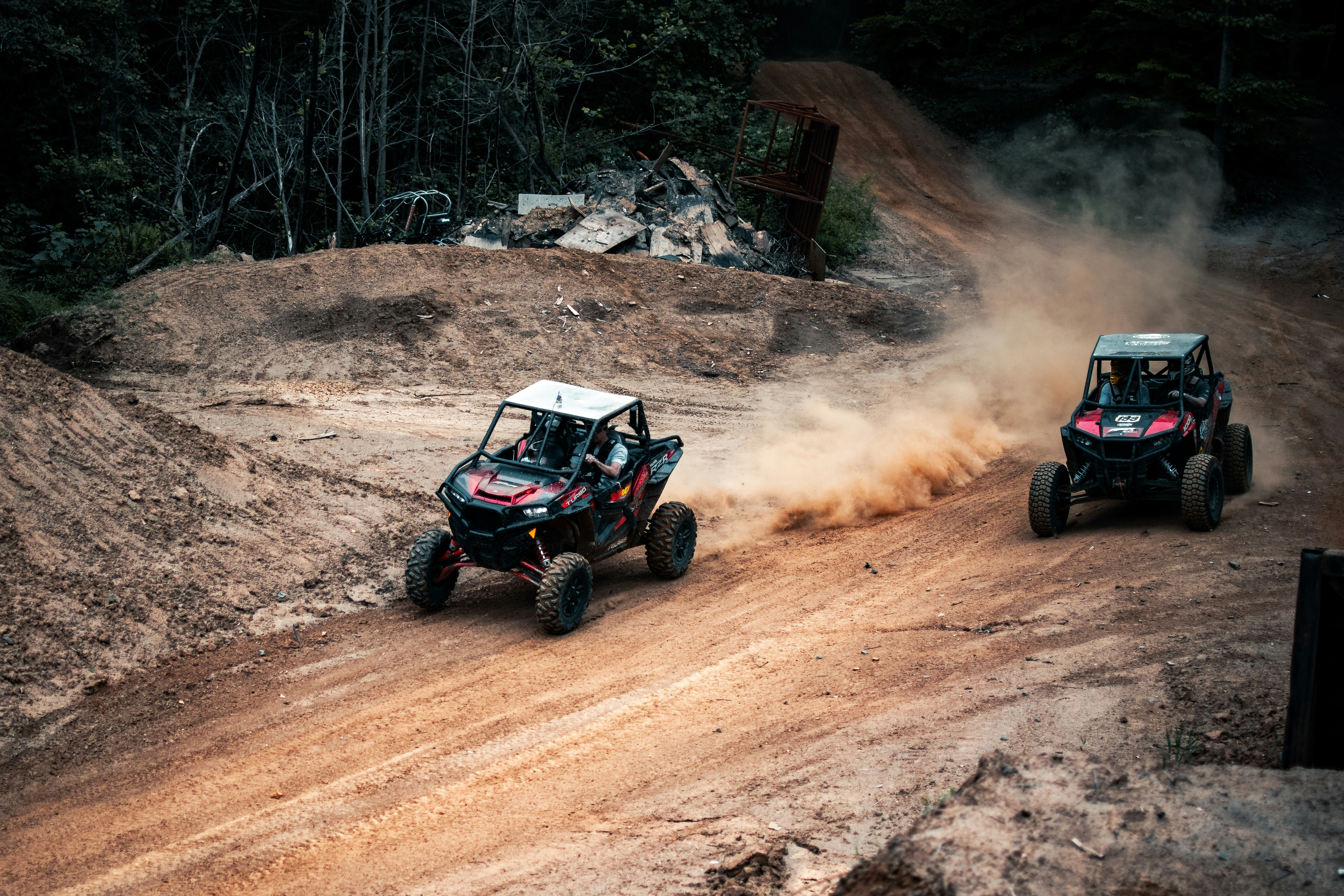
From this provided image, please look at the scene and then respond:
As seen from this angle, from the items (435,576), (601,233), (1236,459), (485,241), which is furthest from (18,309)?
(1236,459)

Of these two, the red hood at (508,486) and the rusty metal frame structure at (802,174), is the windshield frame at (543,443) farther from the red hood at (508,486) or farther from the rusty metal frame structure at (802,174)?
the rusty metal frame structure at (802,174)

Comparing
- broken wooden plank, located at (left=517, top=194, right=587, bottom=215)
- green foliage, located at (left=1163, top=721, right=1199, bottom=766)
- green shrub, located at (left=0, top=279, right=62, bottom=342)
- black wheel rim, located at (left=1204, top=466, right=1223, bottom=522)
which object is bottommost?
green foliage, located at (left=1163, top=721, right=1199, bottom=766)

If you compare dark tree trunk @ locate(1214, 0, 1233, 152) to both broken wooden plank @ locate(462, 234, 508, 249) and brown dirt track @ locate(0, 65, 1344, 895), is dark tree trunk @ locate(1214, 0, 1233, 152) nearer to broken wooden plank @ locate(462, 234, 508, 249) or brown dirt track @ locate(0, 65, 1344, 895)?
A: brown dirt track @ locate(0, 65, 1344, 895)

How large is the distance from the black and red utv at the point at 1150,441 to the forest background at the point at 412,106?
1565cm

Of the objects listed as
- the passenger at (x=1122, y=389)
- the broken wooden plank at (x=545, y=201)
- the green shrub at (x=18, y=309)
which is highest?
the broken wooden plank at (x=545, y=201)

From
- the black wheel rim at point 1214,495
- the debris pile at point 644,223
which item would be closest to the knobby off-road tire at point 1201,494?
the black wheel rim at point 1214,495

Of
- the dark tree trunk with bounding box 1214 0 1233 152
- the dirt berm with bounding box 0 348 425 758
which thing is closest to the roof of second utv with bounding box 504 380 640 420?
the dirt berm with bounding box 0 348 425 758

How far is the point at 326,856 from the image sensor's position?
561 centimetres

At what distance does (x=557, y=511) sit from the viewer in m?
8.69

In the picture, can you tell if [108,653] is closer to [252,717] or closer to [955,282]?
[252,717]

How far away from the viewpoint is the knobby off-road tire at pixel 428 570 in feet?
30.1

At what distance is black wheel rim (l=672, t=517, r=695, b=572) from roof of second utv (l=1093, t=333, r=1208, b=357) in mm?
5267

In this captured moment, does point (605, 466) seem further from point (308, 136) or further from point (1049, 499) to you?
point (308, 136)

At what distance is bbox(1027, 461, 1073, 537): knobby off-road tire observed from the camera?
1074cm
